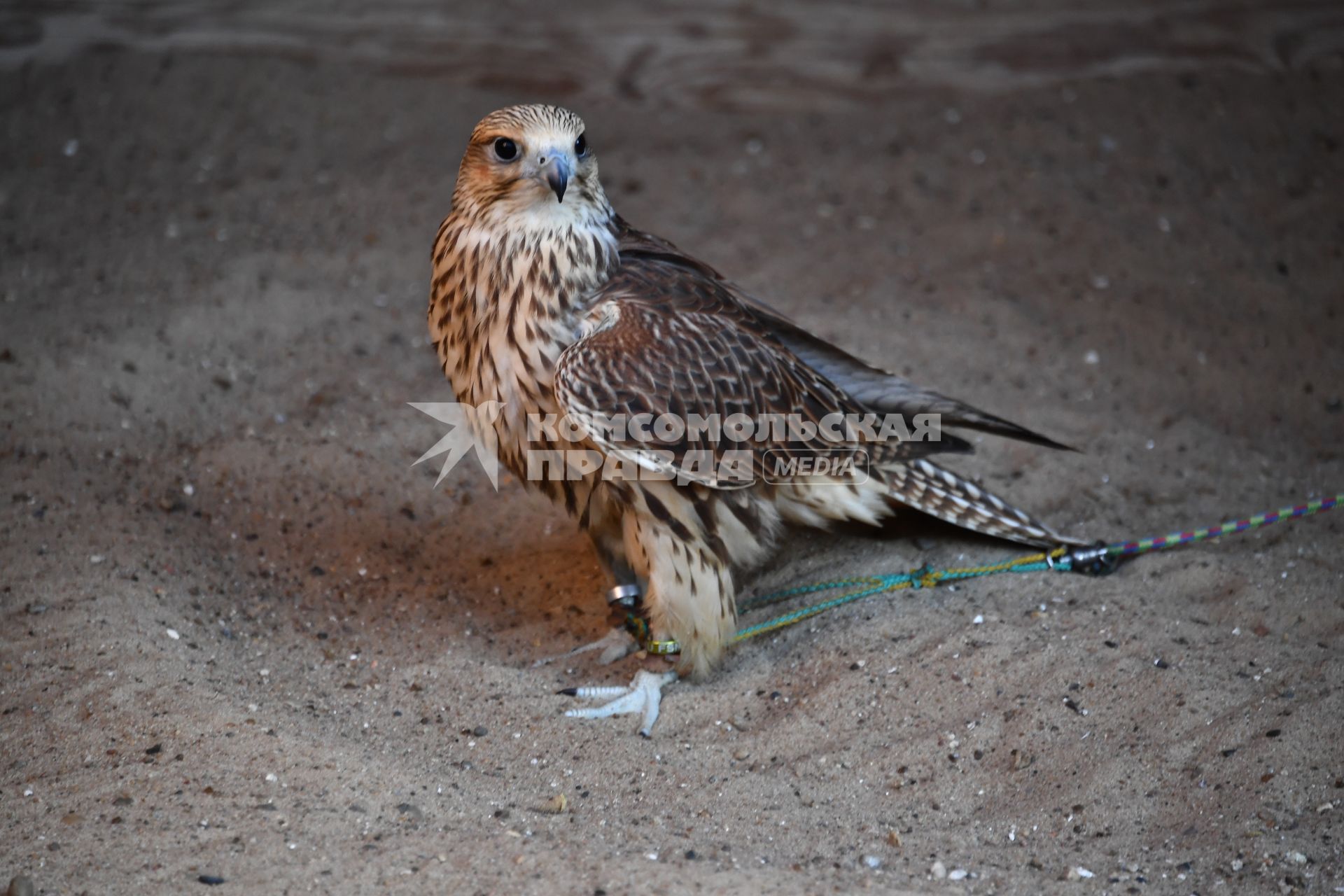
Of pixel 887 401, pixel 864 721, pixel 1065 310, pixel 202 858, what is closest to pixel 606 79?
pixel 1065 310

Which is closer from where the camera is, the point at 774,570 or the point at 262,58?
the point at 774,570

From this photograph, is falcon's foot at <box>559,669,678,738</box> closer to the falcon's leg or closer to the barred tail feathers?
the falcon's leg

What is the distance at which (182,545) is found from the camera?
358 centimetres

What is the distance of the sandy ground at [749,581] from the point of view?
260cm

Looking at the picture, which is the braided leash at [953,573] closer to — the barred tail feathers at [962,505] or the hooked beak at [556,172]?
the barred tail feathers at [962,505]

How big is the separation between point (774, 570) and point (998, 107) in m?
3.17

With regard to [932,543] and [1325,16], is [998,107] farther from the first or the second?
[932,543]

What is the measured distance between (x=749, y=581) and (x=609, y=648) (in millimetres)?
500

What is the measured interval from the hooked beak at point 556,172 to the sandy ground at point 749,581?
4.27 feet

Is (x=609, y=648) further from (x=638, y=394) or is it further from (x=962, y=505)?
(x=962, y=505)

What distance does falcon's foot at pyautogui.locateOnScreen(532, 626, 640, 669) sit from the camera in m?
3.39

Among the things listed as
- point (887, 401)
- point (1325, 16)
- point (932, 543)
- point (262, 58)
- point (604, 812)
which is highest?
point (1325, 16)

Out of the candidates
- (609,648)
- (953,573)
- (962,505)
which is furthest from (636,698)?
(962,505)

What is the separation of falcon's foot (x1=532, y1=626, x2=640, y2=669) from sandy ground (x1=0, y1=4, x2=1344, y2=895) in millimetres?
72
